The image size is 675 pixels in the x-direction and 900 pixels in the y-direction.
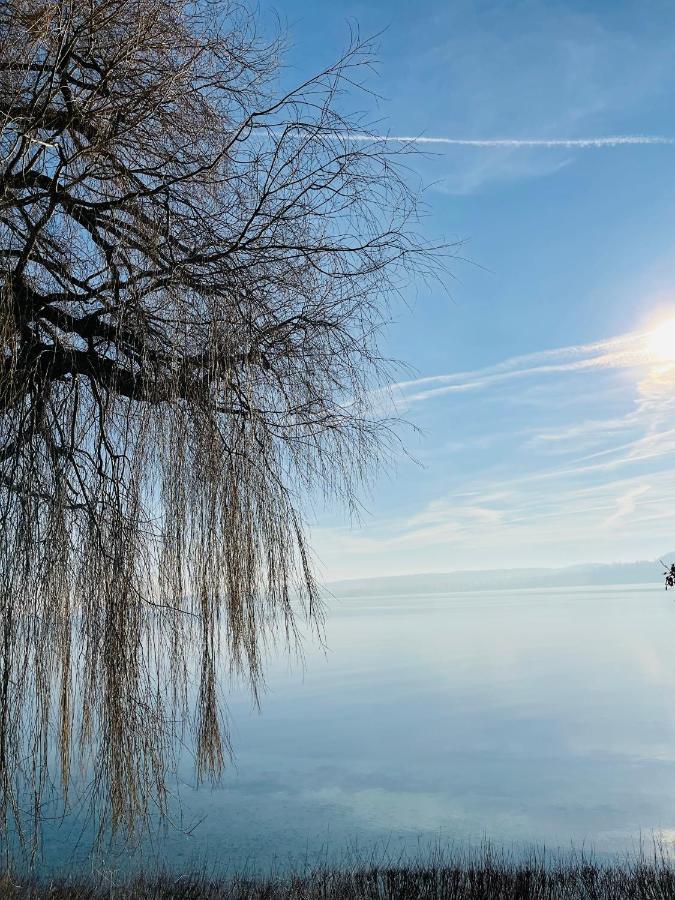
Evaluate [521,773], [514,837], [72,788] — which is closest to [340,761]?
[521,773]

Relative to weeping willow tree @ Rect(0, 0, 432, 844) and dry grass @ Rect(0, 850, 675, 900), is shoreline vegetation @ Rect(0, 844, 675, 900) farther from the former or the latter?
weeping willow tree @ Rect(0, 0, 432, 844)

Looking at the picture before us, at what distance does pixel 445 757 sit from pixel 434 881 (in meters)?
13.4

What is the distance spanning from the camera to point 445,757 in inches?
698

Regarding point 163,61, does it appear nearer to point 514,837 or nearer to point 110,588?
point 110,588

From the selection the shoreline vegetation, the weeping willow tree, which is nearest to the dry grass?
the shoreline vegetation

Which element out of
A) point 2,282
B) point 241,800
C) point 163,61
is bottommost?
point 241,800

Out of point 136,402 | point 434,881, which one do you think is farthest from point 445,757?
point 136,402

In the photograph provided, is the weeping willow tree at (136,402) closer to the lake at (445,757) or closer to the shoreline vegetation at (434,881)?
Answer: the lake at (445,757)

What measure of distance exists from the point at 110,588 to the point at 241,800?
1149 cm

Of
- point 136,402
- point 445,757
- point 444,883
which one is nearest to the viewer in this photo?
point 136,402

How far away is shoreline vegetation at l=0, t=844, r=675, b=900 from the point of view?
4.79 metres

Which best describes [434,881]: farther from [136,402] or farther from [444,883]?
[136,402]

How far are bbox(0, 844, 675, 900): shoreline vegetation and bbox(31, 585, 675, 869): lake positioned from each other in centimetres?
46

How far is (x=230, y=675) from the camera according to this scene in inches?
77.0
